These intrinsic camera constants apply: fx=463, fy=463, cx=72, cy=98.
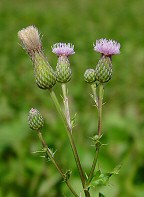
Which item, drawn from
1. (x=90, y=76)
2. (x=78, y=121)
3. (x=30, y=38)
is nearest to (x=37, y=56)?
(x=30, y=38)

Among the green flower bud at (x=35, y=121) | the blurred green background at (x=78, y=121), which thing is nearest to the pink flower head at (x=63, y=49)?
the green flower bud at (x=35, y=121)

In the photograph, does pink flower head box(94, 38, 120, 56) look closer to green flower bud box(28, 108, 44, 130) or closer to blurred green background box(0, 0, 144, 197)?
green flower bud box(28, 108, 44, 130)

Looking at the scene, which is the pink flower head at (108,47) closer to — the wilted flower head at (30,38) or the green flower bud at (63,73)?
the green flower bud at (63,73)

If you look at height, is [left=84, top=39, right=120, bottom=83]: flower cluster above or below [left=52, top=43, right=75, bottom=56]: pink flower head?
below

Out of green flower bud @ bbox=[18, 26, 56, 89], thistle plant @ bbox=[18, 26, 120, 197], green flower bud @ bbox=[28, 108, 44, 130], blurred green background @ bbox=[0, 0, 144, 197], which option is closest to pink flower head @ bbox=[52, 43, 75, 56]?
thistle plant @ bbox=[18, 26, 120, 197]

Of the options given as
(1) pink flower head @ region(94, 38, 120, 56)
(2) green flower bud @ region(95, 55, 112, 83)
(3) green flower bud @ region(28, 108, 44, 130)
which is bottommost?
(3) green flower bud @ region(28, 108, 44, 130)

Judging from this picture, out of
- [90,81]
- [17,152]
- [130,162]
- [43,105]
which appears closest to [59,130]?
[17,152]

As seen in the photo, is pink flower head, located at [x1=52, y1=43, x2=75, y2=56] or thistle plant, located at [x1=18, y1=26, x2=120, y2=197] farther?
pink flower head, located at [x1=52, y1=43, x2=75, y2=56]

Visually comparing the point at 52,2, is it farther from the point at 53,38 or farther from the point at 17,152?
the point at 17,152
